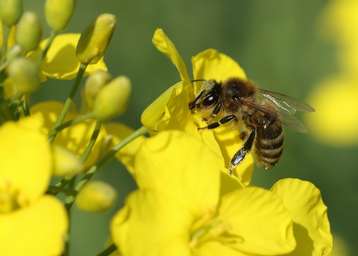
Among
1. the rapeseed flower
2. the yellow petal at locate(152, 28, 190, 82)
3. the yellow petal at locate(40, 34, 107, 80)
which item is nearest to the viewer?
the rapeseed flower

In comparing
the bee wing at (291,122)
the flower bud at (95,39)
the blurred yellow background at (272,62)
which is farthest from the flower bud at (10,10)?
the blurred yellow background at (272,62)

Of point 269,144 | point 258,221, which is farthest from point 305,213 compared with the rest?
point 269,144

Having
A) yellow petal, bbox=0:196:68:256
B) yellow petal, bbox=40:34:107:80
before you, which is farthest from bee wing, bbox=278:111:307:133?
yellow petal, bbox=0:196:68:256

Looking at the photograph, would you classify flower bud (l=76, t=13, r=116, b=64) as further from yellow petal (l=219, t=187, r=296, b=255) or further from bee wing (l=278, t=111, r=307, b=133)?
bee wing (l=278, t=111, r=307, b=133)

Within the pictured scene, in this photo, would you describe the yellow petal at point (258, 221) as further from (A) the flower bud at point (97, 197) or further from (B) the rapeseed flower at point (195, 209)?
(A) the flower bud at point (97, 197)

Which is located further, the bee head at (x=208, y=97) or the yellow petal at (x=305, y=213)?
the bee head at (x=208, y=97)

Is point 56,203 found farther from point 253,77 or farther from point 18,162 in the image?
point 253,77

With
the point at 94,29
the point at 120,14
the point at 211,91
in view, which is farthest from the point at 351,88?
the point at 94,29
